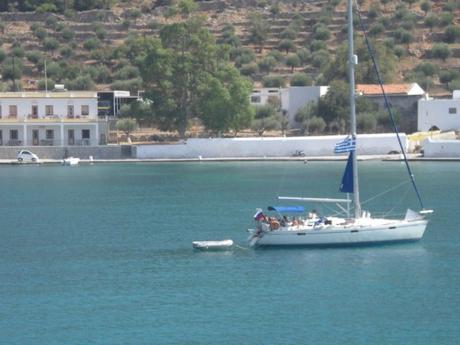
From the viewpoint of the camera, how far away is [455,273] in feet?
119

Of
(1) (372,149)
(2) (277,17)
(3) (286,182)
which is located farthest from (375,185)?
(2) (277,17)

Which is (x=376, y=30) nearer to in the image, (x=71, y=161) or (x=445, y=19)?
(x=445, y=19)

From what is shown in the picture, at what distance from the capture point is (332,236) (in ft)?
130

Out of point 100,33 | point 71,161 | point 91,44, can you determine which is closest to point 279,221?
point 71,161

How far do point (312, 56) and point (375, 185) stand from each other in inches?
1659

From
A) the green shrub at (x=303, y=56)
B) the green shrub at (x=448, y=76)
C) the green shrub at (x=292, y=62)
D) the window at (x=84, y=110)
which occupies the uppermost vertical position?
the green shrub at (x=303, y=56)

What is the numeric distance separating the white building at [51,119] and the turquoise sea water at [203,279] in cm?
2408

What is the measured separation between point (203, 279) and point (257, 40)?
7215cm

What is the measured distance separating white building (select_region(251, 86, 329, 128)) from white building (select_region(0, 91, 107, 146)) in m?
11.8

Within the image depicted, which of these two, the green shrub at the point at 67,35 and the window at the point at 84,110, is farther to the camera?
the green shrub at the point at 67,35

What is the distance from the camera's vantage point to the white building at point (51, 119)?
81.4m

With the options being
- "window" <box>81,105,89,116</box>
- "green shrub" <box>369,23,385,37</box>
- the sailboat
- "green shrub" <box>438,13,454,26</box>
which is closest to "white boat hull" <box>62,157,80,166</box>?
"window" <box>81,105,89,116</box>

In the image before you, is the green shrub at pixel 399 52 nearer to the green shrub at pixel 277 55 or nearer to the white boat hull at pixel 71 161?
the green shrub at pixel 277 55

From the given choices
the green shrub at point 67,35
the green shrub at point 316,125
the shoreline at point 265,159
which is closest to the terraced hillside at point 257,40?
the green shrub at point 67,35
